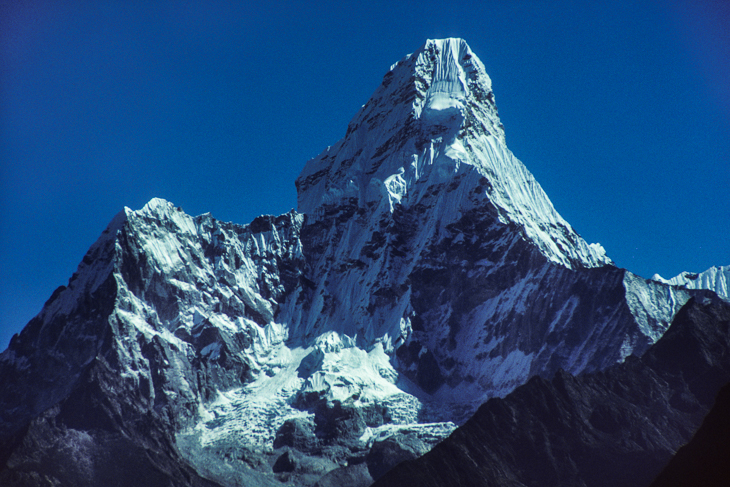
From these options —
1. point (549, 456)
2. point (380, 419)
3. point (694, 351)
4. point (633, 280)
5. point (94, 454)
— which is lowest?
point (94, 454)

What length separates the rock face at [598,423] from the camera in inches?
5428

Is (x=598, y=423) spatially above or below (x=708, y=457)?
above

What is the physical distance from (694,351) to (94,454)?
342 ft

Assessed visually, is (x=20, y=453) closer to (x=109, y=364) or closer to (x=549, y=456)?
(x=109, y=364)

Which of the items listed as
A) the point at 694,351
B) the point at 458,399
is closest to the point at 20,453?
the point at 458,399

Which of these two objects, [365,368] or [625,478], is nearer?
[625,478]

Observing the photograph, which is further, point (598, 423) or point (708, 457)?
point (598, 423)

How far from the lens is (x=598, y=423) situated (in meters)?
148

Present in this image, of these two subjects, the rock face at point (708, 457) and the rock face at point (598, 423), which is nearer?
the rock face at point (708, 457)

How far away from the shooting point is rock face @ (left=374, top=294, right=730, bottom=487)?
452 feet

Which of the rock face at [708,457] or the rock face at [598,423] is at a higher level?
the rock face at [598,423]

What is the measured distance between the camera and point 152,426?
180 meters

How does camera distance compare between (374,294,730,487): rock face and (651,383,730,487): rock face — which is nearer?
(651,383,730,487): rock face

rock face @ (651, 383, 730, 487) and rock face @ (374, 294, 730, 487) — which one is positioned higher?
rock face @ (374, 294, 730, 487)
